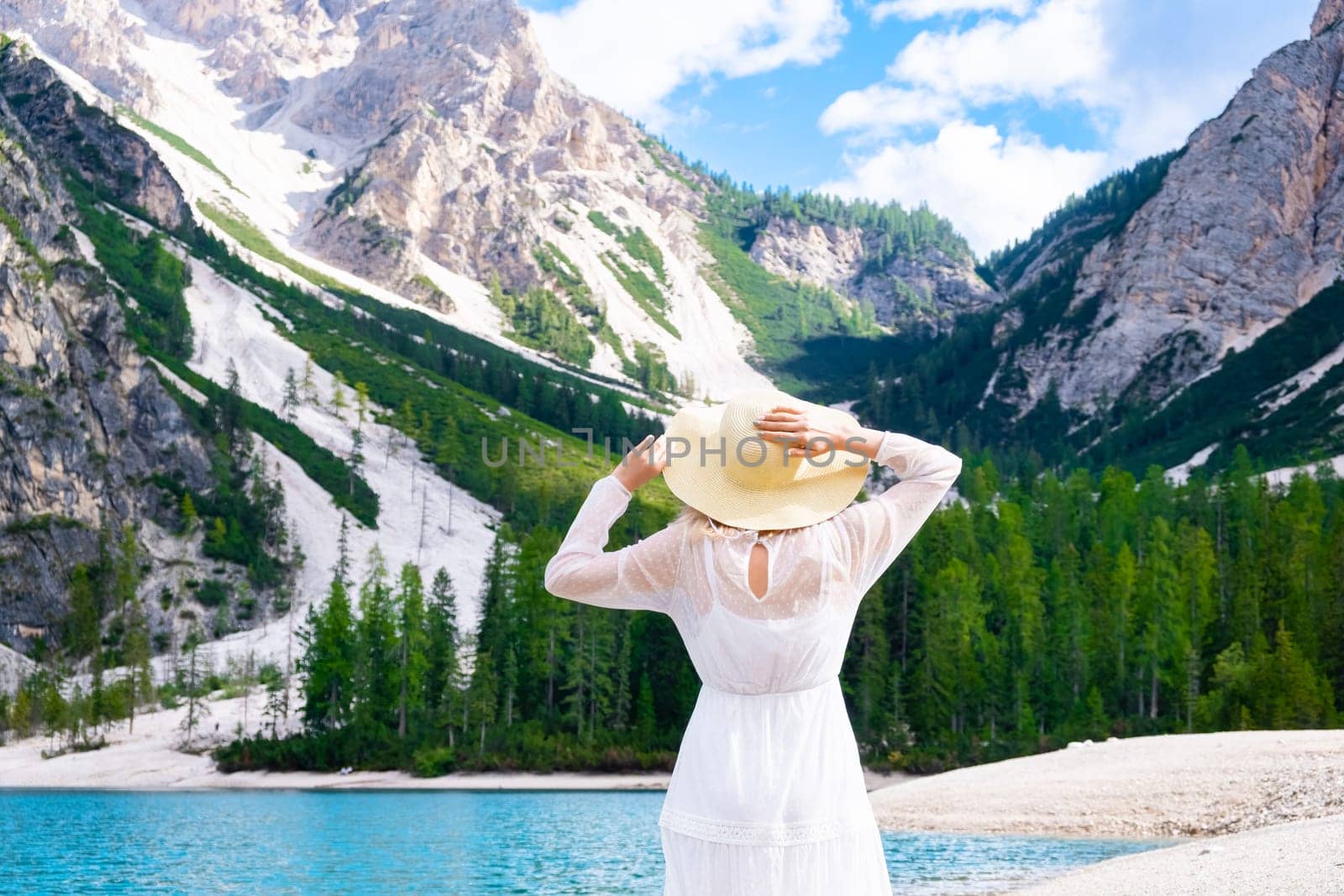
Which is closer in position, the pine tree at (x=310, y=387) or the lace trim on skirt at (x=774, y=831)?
the lace trim on skirt at (x=774, y=831)

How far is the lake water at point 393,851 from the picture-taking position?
2458 centimetres

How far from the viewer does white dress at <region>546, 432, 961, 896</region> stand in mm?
4965

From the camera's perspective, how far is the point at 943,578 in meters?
68.1

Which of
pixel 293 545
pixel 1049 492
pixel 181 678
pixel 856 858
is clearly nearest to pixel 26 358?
pixel 293 545

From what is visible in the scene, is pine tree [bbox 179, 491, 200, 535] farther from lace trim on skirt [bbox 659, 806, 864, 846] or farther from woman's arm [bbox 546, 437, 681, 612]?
lace trim on skirt [bbox 659, 806, 864, 846]

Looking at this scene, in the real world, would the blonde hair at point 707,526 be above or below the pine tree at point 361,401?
below

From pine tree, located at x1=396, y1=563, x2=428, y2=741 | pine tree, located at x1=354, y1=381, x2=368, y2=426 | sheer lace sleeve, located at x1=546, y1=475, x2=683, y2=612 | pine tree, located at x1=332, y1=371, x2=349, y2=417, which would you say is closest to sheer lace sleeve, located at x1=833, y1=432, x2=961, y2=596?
sheer lace sleeve, located at x1=546, y1=475, x2=683, y2=612

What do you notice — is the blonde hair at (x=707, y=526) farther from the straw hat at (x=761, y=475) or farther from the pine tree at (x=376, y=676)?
the pine tree at (x=376, y=676)

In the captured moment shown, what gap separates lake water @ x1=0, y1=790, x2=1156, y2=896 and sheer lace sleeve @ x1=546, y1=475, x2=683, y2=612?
17.9 metres

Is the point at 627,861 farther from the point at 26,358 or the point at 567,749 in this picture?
the point at 26,358

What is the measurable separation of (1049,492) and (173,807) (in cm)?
7288

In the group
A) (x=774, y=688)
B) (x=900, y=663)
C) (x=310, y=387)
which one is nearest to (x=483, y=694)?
(x=900, y=663)

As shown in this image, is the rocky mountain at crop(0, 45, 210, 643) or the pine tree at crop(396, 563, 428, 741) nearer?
the pine tree at crop(396, 563, 428, 741)

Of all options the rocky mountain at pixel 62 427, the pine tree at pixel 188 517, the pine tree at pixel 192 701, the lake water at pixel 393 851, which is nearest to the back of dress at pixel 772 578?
the lake water at pixel 393 851
